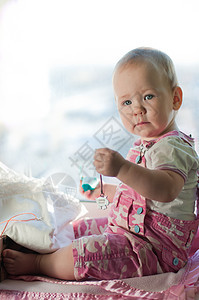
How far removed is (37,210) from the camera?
92cm

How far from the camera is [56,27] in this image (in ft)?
4.52

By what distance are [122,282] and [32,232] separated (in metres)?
0.23

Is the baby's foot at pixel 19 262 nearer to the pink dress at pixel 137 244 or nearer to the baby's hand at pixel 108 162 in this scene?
the pink dress at pixel 137 244

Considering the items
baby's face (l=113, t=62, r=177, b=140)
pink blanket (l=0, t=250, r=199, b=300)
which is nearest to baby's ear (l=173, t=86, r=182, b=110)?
baby's face (l=113, t=62, r=177, b=140)

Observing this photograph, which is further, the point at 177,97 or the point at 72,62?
the point at 72,62

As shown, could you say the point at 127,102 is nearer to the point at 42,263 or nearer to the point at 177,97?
the point at 177,97

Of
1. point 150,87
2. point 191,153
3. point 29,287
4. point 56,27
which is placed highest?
point 56,27

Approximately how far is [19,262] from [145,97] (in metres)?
0.44

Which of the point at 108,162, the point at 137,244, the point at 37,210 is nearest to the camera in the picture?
the point at 108,162

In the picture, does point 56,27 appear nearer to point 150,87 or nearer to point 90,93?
point 90,93

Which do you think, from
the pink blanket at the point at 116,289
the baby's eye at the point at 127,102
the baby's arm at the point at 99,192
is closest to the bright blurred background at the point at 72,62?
the baby's arm at the point at 99,192

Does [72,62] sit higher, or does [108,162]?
[72,62]

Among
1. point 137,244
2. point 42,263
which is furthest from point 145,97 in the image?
point 42,263

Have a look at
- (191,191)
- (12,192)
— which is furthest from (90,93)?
(191,191)
